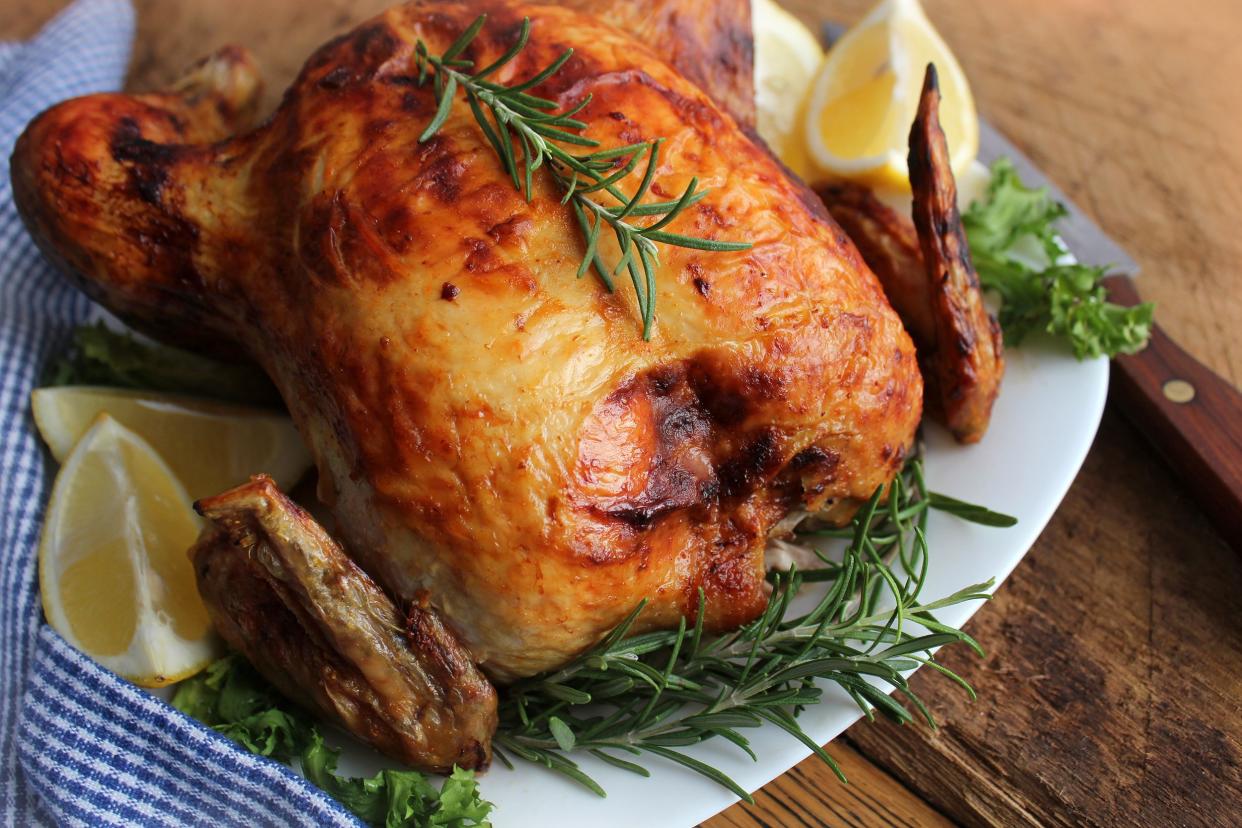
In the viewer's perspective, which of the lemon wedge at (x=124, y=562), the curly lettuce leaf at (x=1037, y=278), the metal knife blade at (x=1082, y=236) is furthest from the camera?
the metal knife blade at (x=1082, y=236)

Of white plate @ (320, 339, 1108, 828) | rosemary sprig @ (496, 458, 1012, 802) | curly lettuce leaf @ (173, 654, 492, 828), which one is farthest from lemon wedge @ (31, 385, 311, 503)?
rosemary sprig @ (496, 458, 1012, 802)

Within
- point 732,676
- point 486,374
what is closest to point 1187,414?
point 732,676

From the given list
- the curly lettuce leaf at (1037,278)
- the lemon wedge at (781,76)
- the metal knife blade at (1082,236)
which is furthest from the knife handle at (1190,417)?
the lemon wedge at (781,76)

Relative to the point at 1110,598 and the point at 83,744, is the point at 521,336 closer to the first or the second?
the point at 83,744

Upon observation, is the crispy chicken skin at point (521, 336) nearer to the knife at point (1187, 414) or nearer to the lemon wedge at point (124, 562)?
the lemon wedge at point (124, 562)

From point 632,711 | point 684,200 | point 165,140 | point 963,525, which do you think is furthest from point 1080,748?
point 165,140
